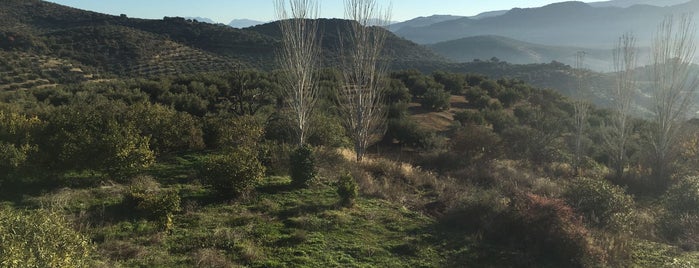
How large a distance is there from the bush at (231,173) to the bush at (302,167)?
4.98ft

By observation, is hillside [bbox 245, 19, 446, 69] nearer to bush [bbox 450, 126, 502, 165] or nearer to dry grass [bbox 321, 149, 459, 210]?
bush [bbox 450, 126, 502, 165]

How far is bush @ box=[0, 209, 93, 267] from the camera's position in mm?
4566

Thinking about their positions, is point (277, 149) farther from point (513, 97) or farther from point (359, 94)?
point (513, 97)

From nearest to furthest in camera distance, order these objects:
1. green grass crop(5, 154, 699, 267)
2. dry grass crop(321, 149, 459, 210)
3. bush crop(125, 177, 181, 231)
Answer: green grass crop(5, 154, 699, 267)
bush crop(125, 177, 181, 231)
dry grass crop(321, 149, 459, 210)

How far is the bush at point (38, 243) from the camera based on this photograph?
457cm

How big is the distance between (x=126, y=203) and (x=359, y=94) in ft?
29.9

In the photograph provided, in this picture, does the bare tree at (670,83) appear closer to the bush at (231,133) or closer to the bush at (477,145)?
the bush at (477,145)

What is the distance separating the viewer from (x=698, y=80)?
19359 millimetres

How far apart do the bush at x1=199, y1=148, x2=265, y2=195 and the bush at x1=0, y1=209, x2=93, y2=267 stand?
5.06 m

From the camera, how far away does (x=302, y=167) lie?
12578mm

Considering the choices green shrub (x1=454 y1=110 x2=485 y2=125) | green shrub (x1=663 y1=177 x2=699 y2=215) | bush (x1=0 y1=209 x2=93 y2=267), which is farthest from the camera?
green shrub (x1=454 y1=110 x2=485 y2=125)

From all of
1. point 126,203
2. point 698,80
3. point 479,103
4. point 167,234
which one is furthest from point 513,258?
point 479,103

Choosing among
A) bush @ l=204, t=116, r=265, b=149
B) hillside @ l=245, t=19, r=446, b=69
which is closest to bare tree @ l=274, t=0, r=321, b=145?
bush @ l=204, t=116, r=265, b=149

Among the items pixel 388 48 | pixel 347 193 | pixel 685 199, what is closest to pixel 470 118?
pixel 685 199
